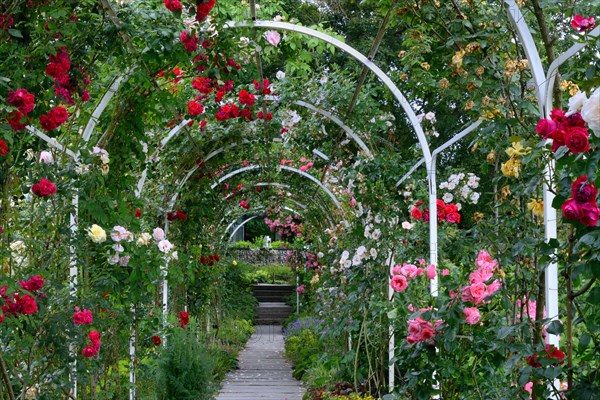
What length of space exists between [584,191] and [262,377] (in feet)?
27.9

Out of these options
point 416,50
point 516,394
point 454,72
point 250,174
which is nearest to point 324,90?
point 416,50

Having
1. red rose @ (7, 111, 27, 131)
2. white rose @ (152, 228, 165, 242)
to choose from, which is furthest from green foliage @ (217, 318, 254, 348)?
red rose @ (7, 111, 27, 131)

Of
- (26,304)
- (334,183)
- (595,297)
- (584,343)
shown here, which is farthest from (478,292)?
(334,183)

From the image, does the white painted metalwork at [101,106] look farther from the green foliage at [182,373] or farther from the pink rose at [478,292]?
the green foliage at [182,373]

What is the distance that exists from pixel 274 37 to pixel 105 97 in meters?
1.04

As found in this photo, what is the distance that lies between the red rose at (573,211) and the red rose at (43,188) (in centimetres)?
243

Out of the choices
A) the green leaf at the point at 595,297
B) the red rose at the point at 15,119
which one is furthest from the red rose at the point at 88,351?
the green leaf at the point at 595,297

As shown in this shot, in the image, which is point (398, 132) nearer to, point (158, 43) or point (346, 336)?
point (346, 336)

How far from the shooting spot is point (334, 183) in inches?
303

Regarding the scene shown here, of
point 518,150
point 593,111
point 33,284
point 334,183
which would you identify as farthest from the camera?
point 334,183

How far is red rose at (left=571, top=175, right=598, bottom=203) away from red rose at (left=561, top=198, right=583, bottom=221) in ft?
0.04

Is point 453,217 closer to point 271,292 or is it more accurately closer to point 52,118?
point 52,118

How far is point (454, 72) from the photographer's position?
335cm

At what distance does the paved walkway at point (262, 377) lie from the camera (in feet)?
27.5
